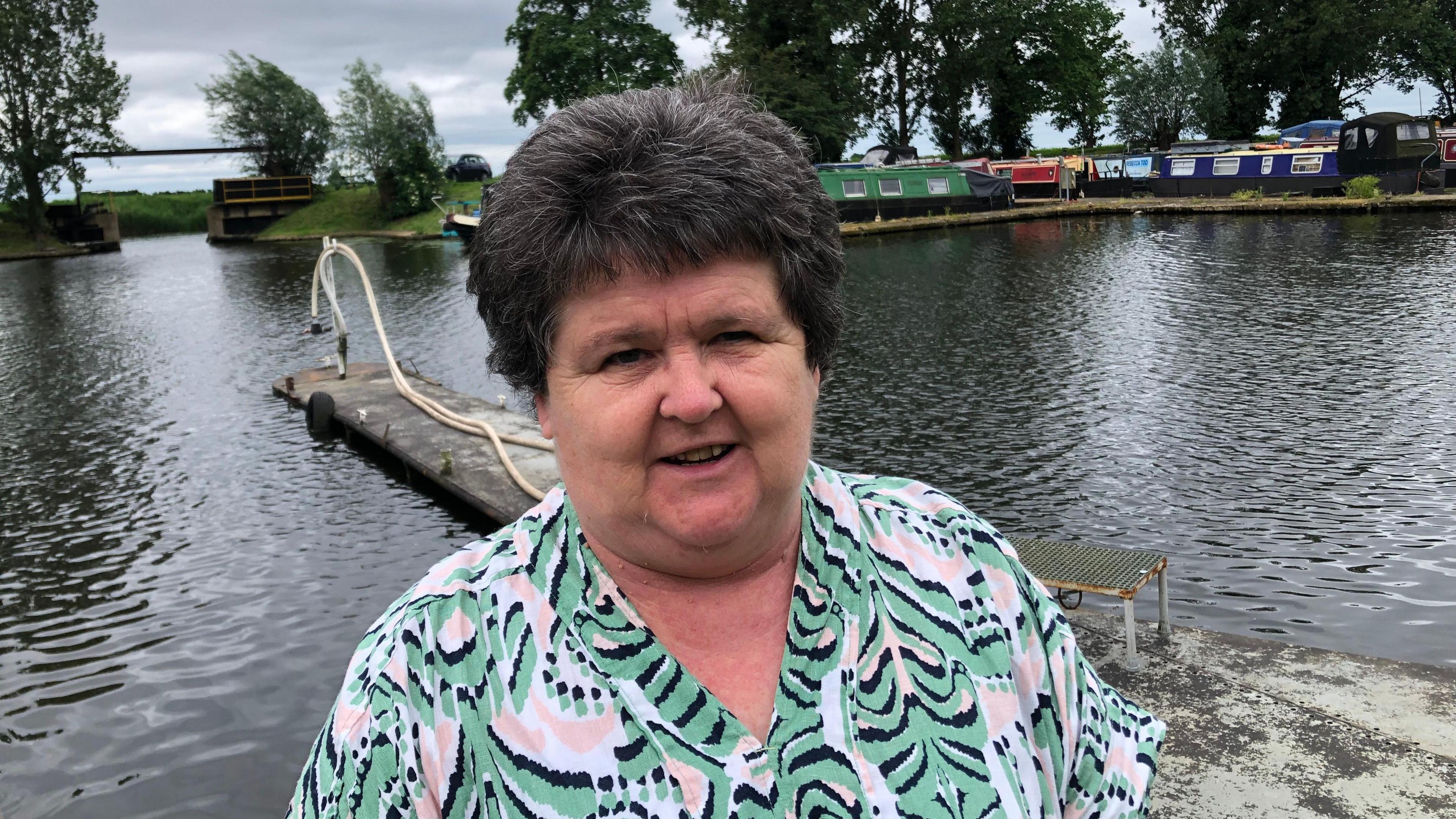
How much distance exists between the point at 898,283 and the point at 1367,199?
1470cm

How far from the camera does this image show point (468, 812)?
→ 128 centimetres

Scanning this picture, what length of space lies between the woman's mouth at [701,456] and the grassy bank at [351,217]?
5022cm

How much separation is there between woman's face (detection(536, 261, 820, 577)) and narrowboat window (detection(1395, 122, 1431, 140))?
35.1m

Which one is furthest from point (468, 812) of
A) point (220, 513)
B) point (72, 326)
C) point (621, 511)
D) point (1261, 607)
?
point (72, 326)

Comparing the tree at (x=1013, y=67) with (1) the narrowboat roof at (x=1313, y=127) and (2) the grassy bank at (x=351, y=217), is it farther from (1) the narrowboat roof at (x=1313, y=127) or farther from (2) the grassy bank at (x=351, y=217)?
(2) the grassy bank at (x=351, y=217)

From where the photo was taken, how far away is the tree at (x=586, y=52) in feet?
148

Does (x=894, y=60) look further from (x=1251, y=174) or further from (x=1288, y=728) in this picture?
(x=1288, y=728)

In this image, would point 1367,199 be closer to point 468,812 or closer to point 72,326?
point 72,326

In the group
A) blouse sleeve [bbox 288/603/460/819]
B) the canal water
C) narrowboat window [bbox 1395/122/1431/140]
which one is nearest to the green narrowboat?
narrowboat window [bbox 1395/122/1431/140]

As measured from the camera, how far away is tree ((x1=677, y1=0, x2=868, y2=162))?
131 ft

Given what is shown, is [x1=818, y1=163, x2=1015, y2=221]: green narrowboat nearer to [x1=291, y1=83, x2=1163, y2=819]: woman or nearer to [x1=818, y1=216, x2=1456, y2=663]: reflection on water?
[x1=818, y1=216, x2=1456, y2=663]: reflection on water

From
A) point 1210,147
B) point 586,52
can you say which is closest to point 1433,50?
point 1210,147

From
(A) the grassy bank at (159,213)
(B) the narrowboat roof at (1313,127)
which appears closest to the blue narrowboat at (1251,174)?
(B) the narrowboat roof at (1313,127)

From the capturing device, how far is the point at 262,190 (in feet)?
187
